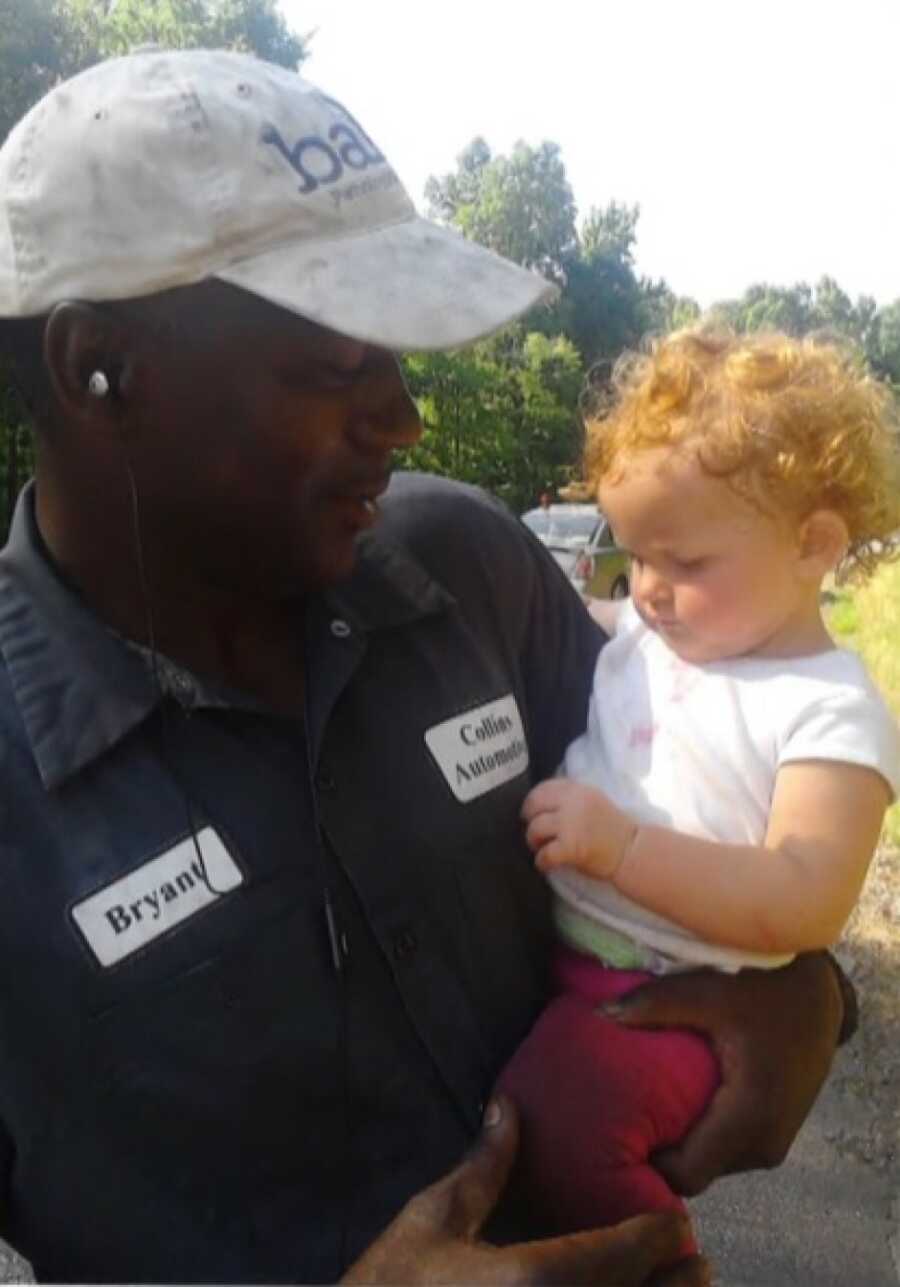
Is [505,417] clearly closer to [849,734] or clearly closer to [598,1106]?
[849,734]

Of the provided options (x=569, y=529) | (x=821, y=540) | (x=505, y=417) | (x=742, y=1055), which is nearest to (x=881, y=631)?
(x=569, y=529)

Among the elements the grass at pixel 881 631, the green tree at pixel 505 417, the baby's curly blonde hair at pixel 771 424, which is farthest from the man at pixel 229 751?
the green tree at pixel 505 417

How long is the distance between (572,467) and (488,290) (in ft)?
2.40

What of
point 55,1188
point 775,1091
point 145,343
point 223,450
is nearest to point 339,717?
point 223,450

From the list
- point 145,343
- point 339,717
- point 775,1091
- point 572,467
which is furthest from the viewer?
point 572,467

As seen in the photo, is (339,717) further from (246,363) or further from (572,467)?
(572,467)

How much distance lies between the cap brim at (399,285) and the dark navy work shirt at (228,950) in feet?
1.27

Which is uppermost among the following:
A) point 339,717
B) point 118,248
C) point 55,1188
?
point 118,248

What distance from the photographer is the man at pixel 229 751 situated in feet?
5.17

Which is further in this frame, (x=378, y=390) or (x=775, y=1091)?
(x=775, y=1091)

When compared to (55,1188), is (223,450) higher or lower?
higher

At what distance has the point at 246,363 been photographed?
1637mm

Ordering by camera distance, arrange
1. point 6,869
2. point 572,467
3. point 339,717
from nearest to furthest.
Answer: point 6,869 → point 339,717 → point 572,467

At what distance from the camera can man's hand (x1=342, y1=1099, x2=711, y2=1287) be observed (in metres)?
1.50
